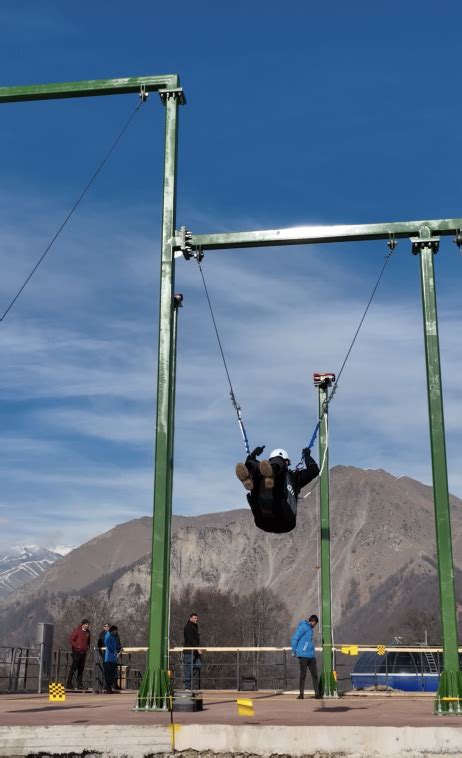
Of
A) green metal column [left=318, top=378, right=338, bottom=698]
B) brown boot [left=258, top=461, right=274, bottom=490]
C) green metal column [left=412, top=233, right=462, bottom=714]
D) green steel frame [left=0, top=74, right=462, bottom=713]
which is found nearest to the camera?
green metal column [left=412, top=233, right=462, bottom=714]

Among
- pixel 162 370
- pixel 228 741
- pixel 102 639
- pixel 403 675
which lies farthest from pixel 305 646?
pixel 403 675

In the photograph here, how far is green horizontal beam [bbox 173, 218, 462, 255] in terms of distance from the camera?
13750mm

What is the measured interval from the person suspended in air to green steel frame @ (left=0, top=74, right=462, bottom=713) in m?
1.14

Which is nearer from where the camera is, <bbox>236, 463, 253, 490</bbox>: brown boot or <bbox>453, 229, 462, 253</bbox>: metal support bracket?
<bbox>236, 463, 253, 490</bbox>: brown boot

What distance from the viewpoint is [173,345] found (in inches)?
537

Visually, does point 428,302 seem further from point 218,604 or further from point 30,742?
point 218,604

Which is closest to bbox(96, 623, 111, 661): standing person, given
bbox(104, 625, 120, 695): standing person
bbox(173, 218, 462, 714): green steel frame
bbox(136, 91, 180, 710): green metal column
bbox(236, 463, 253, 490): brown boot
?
bbox(104, 625, 120, 695): standing person

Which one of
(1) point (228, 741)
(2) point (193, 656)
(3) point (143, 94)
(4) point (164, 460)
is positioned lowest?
(1) point (228, 741)

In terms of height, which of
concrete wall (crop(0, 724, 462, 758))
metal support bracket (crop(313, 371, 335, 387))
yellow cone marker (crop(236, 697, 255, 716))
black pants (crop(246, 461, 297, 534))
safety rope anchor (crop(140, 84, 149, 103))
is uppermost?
safety rope anchor (crop(140, 84, 149, 103))

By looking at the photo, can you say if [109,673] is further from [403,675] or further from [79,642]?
[403,675]

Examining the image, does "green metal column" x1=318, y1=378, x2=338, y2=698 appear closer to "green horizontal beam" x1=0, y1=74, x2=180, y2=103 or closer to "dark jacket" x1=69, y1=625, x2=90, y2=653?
"dark jacket" x1=69, y1=625, x2=90, y2=653

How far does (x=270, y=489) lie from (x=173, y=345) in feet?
8.48

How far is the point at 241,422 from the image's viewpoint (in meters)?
14.6

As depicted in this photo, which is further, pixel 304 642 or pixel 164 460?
pixel 304 642
